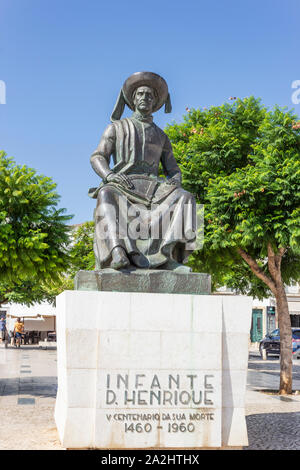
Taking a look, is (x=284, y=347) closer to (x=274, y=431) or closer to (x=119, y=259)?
(x=274, y=431)

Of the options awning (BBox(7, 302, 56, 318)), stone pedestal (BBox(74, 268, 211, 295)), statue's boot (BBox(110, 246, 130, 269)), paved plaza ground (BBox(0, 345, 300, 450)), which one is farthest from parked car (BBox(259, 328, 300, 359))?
statue's boot (BBox(110, 246, 130, 269))

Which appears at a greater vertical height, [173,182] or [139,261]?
[173,182]

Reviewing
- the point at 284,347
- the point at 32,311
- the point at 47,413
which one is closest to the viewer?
A: the point at 47,413

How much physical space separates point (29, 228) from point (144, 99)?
15.9 feet

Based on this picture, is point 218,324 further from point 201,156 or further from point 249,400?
point 201,156

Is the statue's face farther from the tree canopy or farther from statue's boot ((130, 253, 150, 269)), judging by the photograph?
the tree canopy

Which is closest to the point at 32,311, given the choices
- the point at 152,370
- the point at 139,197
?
the point at 139,197

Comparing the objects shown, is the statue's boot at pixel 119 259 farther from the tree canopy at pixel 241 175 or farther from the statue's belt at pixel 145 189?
the tree canopy at pixel 241 175

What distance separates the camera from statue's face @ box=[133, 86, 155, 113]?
693 centimetres

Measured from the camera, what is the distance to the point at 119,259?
576 cm

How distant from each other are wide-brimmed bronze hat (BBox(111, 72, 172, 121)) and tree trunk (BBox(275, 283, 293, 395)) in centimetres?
792

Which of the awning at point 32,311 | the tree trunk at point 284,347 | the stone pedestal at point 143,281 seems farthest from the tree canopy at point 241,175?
the awning at point 32,311

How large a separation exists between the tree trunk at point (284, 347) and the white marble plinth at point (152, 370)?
320 inches

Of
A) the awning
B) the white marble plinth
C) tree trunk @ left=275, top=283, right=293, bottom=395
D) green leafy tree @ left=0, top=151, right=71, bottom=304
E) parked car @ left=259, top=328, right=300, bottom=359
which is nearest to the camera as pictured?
the white marble plinth
